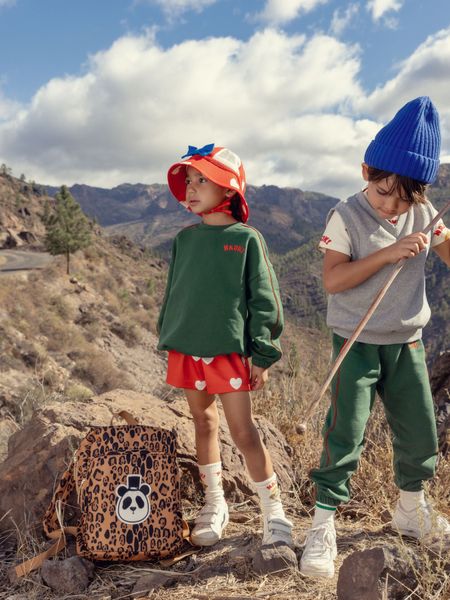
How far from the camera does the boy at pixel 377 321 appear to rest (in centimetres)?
218

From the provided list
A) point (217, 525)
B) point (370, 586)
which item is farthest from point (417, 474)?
point (217, 525)

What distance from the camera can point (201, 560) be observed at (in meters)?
2.40

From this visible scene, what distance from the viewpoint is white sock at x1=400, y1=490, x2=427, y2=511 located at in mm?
2424

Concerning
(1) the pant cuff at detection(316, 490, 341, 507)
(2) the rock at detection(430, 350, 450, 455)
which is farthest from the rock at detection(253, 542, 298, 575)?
(2) the rock at detection(430, 350, 450, 455)

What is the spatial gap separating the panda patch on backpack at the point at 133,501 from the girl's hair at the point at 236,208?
1.27 m

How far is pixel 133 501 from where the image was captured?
8.04 ft

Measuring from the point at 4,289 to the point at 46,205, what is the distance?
35.8m

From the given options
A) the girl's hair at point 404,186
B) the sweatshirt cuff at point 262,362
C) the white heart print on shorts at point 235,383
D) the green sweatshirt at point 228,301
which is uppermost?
the girl's hair at point 404,186

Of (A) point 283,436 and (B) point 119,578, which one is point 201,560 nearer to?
(B) point 119,578

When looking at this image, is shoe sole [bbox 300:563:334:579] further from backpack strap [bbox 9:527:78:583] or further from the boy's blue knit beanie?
the boy's blue knit beanie

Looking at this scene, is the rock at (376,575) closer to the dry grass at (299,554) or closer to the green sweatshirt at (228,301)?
the dry grass at (299,554)

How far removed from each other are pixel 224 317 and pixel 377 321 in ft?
2.11

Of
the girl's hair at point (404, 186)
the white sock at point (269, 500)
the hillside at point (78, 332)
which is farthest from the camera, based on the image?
the hillside at point (78, 332)

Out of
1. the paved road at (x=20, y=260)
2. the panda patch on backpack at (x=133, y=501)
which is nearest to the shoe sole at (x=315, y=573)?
the panda patch on backpack at (x=133, y=501)
